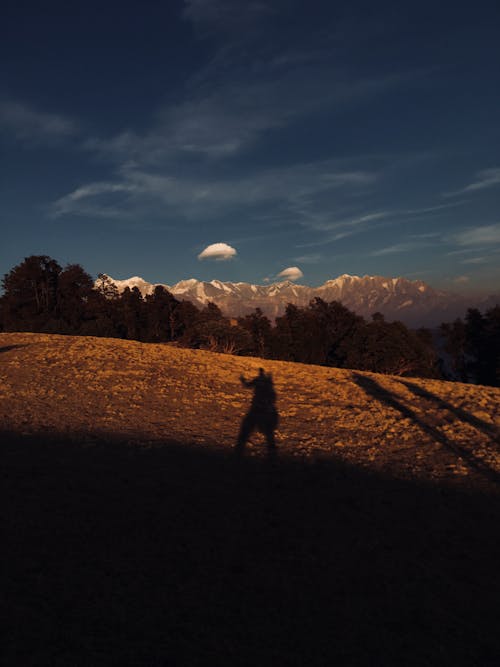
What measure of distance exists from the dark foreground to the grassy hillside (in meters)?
0.03

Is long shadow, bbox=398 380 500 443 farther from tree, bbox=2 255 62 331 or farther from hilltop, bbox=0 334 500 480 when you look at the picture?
tree, bbox=2 255 62 331

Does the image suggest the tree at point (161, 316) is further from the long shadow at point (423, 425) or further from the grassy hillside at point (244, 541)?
the grassy hillside at point (244, 541)

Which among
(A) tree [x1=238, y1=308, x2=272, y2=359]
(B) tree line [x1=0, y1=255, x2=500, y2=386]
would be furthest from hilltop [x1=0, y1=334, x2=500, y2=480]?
(A) tree [x1=238, y1=308, x2=272, y2=359]

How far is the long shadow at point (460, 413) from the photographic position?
1400 cm

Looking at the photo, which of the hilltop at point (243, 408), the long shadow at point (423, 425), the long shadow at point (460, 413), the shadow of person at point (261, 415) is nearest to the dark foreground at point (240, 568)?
the long shadow at point (423, 425)

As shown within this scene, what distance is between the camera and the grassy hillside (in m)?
4.42

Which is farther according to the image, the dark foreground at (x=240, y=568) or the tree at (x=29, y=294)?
the tree at (x=29, y=294)

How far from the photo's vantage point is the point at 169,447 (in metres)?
11.3

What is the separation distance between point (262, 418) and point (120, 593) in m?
10.5

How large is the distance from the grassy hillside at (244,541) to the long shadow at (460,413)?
0.60 feet

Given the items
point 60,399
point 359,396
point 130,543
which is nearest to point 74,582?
point 130,543

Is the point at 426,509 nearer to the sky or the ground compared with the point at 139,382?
nearer to the ground

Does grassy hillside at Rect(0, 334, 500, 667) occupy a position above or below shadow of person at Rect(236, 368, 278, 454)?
below

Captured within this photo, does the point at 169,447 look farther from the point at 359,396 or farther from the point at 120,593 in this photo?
the point at 359,396
